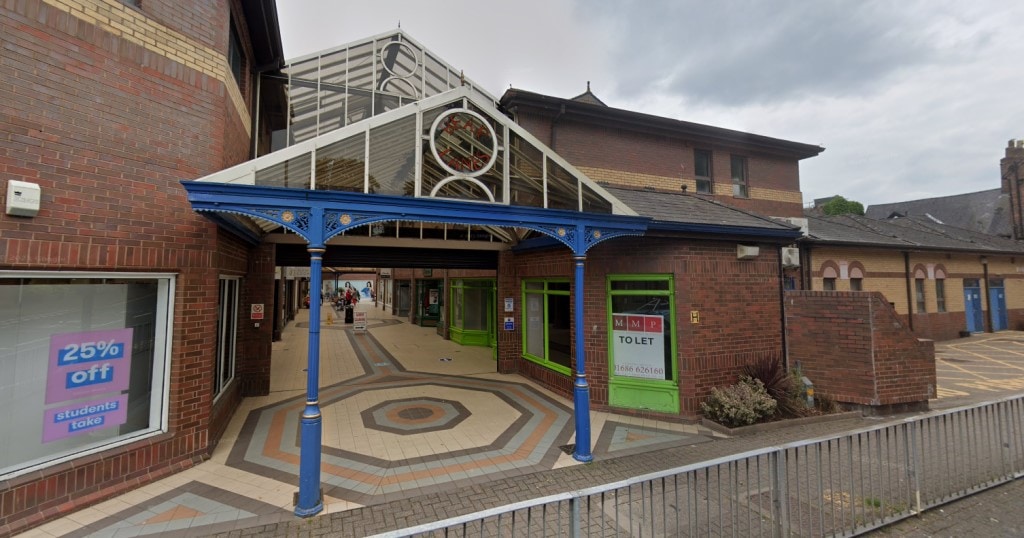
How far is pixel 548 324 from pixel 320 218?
5952mm

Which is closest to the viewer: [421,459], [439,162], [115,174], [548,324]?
[115,174]

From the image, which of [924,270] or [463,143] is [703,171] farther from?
[924,270]

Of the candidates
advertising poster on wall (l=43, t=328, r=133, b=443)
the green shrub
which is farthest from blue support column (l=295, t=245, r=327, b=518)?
the green shrub

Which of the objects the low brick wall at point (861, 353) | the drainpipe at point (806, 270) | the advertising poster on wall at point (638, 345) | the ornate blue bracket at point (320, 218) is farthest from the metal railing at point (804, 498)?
the drainpipe at point (806, 270)

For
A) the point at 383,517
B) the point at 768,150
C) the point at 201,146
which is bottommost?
the point at 383,517

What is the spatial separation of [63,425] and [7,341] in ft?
3.39

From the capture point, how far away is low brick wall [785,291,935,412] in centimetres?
706

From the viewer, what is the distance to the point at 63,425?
423cm

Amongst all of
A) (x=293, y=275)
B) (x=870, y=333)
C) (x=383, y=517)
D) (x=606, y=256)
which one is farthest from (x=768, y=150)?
(x=293, y=275)

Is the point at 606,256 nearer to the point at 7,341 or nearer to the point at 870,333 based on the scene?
the point at 870,333

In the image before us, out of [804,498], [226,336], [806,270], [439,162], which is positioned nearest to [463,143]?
[439,162]

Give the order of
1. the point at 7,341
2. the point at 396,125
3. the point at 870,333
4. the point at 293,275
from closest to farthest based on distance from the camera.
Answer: the point at 7,341
the point at 396,125
the point at 870,333
the point at 293,275

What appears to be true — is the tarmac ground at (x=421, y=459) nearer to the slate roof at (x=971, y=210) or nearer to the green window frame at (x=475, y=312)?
the green window frame at (x=475, y=312)

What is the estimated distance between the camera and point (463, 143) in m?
5.58
